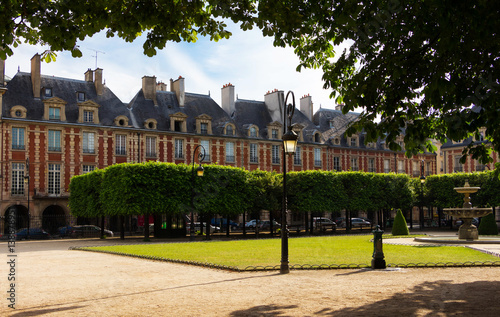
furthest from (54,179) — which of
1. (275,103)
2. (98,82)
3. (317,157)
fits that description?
(317,157)

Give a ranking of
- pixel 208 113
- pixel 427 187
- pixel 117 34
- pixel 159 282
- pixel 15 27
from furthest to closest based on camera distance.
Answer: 1. pixel 208 113
2. pixel 427 187
3. pixel 159 282
4. pixel 117 34
5. pixel 15 27

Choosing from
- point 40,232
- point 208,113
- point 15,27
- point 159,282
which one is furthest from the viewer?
point 208,113

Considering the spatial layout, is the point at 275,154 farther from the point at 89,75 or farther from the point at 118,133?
the point at 89,75

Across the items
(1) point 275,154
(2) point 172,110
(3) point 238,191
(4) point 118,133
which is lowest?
(3) point 238,191

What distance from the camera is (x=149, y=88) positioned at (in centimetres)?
4541

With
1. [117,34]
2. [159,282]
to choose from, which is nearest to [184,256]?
[159,282]

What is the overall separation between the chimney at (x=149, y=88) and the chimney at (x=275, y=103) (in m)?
11.3

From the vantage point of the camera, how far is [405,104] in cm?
792

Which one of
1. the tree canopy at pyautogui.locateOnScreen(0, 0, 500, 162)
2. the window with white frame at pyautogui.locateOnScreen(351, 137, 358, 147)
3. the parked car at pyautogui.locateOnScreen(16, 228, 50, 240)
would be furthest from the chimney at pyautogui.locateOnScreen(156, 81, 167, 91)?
the tree canopy at pyautogui.locateOnScreen(0, 0, 500, 162)

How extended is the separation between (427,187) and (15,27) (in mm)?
38243

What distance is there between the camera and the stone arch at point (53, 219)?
38.0 m

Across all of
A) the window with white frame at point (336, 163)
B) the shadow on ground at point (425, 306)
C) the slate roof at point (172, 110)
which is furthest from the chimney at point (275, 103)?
the shadow on ground at point (425, 306)

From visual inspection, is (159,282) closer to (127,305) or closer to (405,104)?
(127,305)

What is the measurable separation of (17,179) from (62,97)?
7073 millimetres
